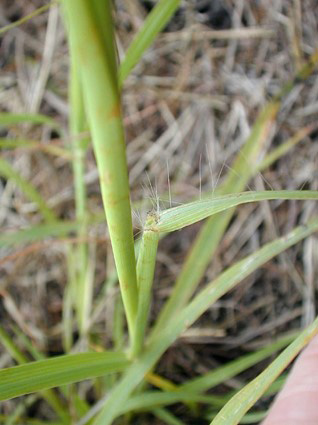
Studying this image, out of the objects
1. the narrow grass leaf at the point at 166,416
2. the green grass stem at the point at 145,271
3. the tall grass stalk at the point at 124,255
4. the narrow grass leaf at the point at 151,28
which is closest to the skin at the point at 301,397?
the tall grass stalk at the point at 124,255

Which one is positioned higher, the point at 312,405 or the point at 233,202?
the point at 233,202

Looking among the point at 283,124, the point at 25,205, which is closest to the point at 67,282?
the point at 25,205

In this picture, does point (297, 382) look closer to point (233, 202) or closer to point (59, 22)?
point (233, 202)

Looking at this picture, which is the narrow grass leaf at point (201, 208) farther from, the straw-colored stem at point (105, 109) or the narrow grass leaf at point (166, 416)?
the narrow grass leaf at point (166, 416)

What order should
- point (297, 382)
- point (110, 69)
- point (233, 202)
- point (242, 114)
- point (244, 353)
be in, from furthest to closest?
point (242, 114), point (244, 353), point (297, 382), point (233, 202), point (110, 69)


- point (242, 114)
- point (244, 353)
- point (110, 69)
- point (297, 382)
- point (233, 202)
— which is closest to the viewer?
point (110, 69)

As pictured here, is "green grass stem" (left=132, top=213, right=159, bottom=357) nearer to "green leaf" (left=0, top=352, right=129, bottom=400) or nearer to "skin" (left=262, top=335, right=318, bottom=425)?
"green leaf" (left=0, top=352, right=129, bottom=400)
